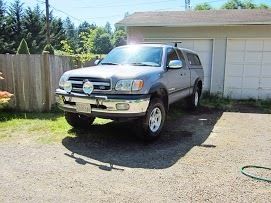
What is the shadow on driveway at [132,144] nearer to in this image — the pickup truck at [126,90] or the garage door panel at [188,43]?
the pickup truck at [126,90]

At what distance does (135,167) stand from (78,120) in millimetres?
2518

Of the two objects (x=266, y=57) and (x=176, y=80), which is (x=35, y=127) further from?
(x=266, y=57)

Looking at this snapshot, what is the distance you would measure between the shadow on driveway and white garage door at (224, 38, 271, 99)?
4805 mm

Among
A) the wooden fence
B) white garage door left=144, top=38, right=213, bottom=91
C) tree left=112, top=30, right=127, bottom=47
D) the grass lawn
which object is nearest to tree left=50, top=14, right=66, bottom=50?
tree left=112, top=30, right=127, bottom=47

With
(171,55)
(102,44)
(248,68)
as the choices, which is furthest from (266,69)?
(102,44)

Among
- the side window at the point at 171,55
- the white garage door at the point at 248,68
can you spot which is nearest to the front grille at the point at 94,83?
the side window at the point at 171,55

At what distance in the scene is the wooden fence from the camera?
9086 mm

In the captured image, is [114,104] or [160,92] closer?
[114,104]

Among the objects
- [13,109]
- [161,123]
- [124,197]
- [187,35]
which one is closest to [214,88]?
[187,35]

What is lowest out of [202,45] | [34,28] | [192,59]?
[192,59]

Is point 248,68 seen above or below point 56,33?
below

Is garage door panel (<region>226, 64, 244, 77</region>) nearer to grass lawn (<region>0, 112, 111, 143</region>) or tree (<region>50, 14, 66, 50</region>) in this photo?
grass lawn (<region>0, 112, 111, 143</region>)

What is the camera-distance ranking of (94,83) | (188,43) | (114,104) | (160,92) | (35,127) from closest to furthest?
1. (114,104)
2. (94,83)
3. (160,92)
4. (35,127)
5. (188,43)

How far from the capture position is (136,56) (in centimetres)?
751
